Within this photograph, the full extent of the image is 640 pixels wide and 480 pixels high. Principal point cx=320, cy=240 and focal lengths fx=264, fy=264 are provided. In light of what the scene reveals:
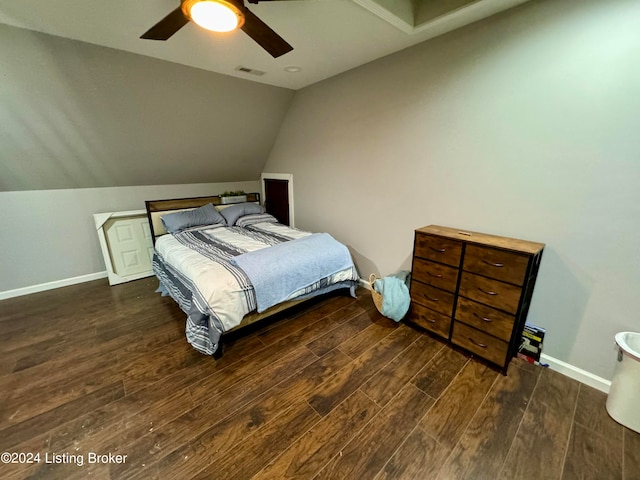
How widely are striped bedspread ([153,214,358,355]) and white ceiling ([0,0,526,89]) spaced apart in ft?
5.65

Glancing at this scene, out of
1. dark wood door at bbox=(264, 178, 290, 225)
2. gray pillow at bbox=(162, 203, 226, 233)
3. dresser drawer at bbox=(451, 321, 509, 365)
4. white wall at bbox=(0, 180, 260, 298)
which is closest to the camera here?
dresser drawer at bbox=(451, 321, 509, 365)

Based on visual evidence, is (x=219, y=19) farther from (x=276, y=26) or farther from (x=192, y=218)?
(x=192, y=218)

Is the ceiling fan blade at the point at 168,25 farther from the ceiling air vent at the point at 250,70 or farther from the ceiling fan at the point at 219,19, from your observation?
the ceiling air vent at the point at 250,70

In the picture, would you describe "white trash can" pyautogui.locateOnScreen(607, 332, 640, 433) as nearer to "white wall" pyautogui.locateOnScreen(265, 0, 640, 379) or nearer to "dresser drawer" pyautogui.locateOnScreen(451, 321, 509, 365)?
"white wall" pyautogui.locateOnScreen(265, 0, 640, 379)

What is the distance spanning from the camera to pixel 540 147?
1.76m

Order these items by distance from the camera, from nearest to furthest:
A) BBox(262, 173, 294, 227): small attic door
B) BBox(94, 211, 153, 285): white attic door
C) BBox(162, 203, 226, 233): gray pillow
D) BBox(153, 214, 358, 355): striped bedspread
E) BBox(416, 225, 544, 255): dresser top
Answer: BBox(416, 225, 544, 255): dresser top → BBox(153, 214, 358, 355): striped bedspread → BBox(94, 211, 153, 285): white attic door → BBox(162, 203, 226, 233): gray pillow → BBox(262, 173, 294, 227): small attic door

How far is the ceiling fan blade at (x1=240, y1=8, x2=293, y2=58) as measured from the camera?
1.31 metres

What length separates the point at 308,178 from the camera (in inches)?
143

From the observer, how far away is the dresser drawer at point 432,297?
2082 mm

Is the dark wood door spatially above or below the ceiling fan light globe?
below

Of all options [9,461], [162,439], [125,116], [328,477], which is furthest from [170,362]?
[125,116]

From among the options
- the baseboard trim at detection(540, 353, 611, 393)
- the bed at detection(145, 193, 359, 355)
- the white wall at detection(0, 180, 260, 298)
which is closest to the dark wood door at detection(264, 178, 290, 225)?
the bed at detection(145, 193, 359, 355)

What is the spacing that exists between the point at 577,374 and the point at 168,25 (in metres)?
3.30

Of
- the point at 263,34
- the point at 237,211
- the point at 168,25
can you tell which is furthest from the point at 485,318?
the point at 237,211
